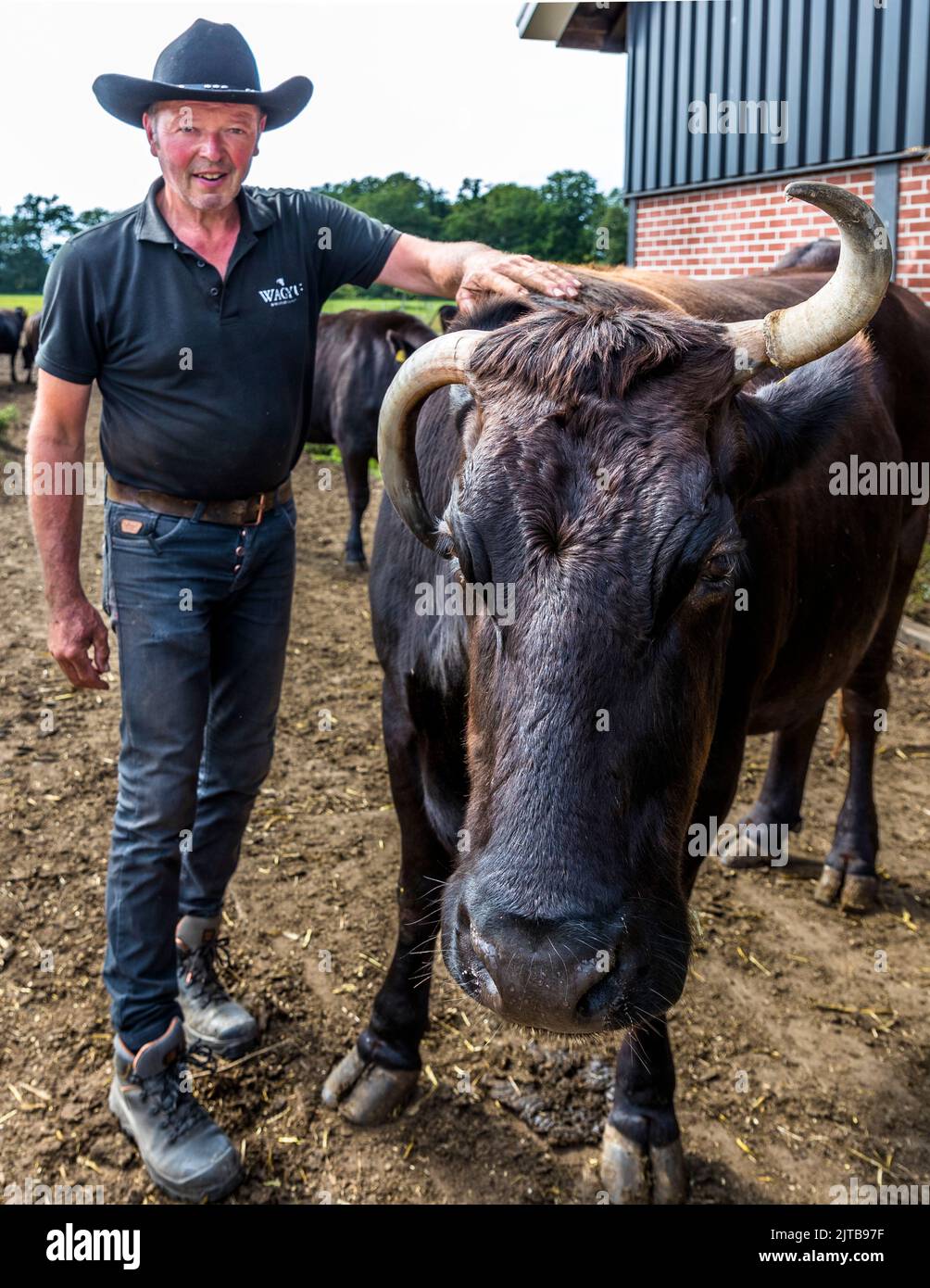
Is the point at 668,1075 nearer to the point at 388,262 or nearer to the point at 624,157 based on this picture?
the point at 388,262

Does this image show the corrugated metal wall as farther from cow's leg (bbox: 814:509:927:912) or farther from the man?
the man

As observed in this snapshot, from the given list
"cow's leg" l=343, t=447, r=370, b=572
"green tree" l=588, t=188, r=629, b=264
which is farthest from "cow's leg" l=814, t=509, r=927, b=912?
"green tree" l=588, t=188, r=629, b=264

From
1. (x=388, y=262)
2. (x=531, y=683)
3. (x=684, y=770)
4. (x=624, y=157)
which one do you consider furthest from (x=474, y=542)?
(x=624, y=157)

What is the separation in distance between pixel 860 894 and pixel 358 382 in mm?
6909

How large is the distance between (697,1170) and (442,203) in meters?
19.0

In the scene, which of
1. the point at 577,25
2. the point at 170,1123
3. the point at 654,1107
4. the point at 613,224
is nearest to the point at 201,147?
the point at 170,1123

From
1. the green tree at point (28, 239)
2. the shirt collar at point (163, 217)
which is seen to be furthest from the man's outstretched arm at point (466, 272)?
the green tree at point (28, 239)

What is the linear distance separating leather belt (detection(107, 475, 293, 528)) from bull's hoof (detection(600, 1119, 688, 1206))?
2020 mm

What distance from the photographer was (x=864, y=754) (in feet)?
14.5

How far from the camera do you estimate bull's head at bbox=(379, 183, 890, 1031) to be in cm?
168

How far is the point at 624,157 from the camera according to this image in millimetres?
11711

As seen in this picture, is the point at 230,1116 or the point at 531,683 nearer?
the point at 531,683

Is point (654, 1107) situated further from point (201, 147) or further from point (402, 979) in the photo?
point (201, 147)

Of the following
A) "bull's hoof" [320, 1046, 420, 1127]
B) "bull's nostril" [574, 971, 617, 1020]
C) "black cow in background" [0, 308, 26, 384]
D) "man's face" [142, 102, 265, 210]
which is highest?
"black cow in background" [0, 308, 26, 384]
